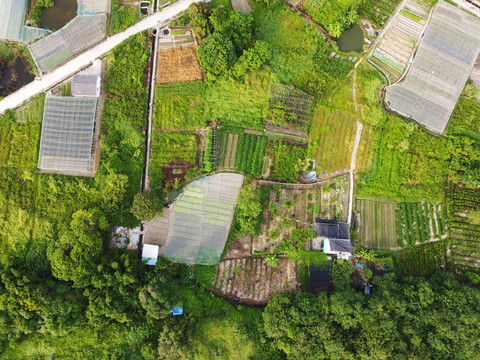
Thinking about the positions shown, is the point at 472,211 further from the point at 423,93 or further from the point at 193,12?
the point at 193,12

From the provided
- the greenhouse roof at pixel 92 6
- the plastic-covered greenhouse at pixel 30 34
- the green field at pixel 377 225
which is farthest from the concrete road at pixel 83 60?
the green field at pixel 377 225

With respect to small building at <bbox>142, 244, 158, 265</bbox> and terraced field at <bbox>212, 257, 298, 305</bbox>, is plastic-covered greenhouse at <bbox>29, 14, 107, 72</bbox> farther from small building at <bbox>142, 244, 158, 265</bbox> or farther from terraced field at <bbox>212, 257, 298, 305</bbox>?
terraced field at <bbox>212, 257, 298, 305</bbox>

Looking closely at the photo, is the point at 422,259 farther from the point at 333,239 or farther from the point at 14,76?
the point at 14,76

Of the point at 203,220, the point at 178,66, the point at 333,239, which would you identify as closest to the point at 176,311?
the point at 203,220

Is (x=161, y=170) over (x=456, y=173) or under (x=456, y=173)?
under

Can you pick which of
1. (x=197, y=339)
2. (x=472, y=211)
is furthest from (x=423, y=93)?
(x=197, y=339)

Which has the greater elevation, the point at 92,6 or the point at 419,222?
the point at 92,6
